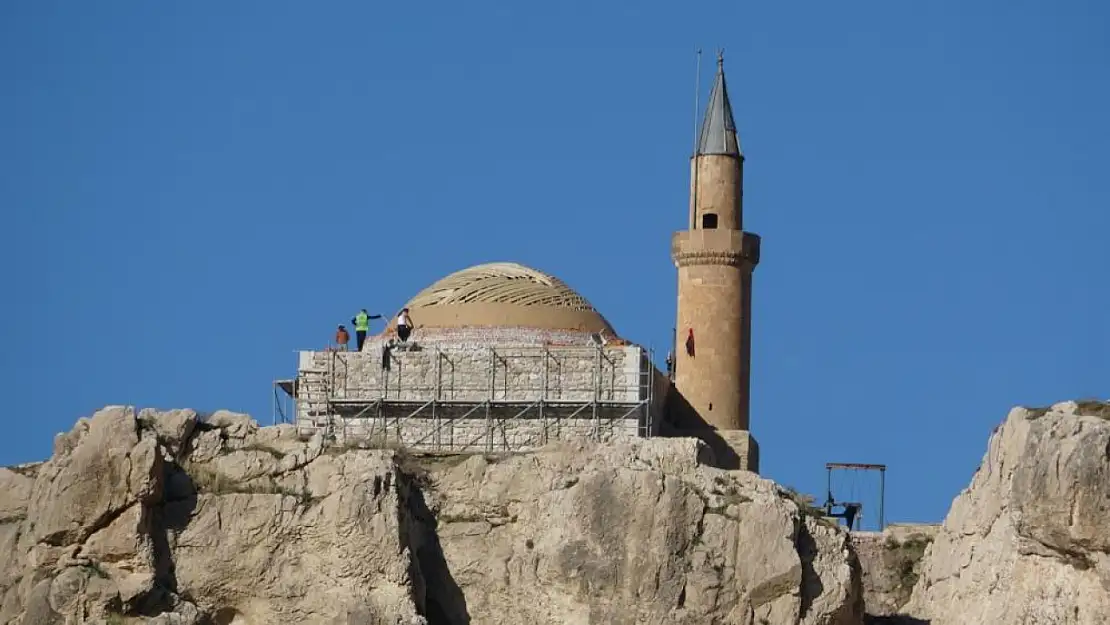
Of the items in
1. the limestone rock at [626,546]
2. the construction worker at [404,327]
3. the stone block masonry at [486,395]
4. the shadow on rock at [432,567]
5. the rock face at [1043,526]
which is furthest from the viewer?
the construction worker at [404,327]

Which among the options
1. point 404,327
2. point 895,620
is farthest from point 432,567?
point 895,620

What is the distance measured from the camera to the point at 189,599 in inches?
2581

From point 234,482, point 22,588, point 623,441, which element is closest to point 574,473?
point 623,441

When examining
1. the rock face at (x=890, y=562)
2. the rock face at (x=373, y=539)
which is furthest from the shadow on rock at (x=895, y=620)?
the rock face at (x=373, y=539)

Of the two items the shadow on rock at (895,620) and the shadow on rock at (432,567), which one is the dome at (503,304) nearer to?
the shadow on rock at (432,567)

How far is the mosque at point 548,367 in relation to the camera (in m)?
70.5

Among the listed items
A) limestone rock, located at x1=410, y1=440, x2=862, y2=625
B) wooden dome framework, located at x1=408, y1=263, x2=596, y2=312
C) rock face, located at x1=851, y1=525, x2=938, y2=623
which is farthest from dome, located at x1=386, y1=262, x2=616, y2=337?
rock face, located at x1=851, y1=525, x2=938, y2=623

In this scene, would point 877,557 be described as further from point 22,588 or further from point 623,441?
point 22,588

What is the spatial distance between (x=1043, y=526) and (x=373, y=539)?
40.7 ft

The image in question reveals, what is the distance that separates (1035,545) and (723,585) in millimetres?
5862

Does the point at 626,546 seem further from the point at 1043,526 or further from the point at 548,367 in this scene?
the point at 1043,526

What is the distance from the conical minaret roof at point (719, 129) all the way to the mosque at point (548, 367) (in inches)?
3.4

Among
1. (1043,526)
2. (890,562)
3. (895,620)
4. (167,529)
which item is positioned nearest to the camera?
(1043,526)

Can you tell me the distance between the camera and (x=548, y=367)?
70.8m
